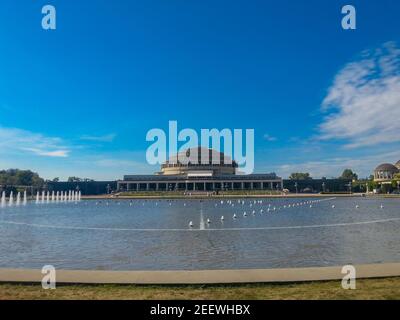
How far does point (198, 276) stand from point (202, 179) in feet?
577

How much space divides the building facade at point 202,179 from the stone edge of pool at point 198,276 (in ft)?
560

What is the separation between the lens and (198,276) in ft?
34.7

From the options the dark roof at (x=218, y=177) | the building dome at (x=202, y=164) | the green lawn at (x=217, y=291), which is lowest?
the green lawn at (x=217, y=291)

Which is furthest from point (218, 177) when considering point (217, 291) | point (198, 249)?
point (217, 291)

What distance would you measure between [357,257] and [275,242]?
5.21 meters

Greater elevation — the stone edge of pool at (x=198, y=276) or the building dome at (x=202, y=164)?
the building dome at (x=202, y=164)

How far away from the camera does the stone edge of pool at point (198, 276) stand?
10.1 m

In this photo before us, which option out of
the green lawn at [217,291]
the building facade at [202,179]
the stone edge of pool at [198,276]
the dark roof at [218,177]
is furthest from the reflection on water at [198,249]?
the dark roof at [218,177]

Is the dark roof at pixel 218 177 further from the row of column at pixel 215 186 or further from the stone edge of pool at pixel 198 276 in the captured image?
the stone edge of pool at pixel 198 276

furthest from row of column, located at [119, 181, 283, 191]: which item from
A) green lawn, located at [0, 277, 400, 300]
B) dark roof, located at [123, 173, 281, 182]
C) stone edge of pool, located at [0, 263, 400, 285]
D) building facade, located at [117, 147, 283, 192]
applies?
green lawn, located at [0, 277, 400, 300]

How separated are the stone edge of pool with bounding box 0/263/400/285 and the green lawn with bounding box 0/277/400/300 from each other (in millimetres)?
262

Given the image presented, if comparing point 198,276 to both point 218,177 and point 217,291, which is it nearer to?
point 217,291
